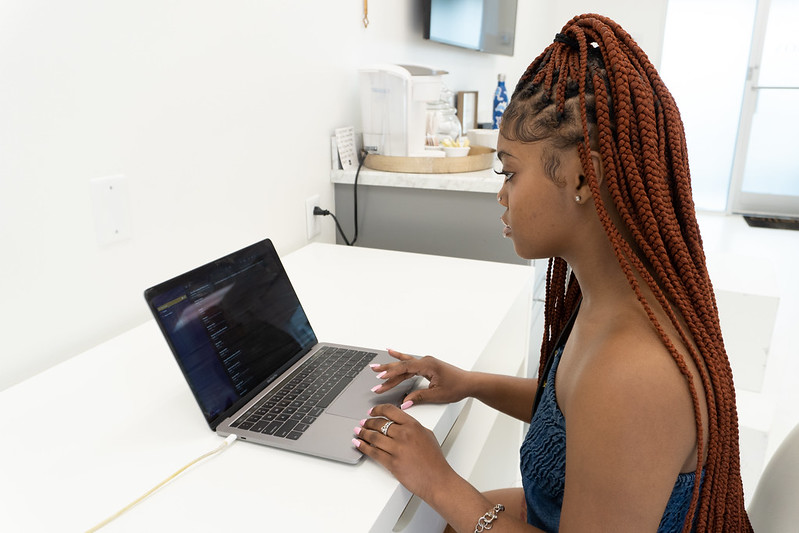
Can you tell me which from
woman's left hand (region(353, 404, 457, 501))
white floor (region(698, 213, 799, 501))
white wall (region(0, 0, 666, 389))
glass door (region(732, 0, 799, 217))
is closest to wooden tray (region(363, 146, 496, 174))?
white wall (region(0, 0, 666, 389))

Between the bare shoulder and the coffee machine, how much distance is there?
1224 millimetres

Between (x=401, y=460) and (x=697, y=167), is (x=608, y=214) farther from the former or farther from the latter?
(x=697, y=167)

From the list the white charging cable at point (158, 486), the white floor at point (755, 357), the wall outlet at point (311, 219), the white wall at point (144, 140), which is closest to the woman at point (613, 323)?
the white charging cable at point (158, 486)

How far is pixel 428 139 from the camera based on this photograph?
6.31 feet

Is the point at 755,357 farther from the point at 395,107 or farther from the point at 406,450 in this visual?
the point at 406,450

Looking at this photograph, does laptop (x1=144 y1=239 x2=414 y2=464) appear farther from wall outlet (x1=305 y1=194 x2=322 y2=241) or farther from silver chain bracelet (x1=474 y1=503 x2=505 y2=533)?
wall outlet (x1=305 y1=194 x2=322 y2=241)

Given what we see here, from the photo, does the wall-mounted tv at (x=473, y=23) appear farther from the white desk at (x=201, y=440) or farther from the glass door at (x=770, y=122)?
the glass door at (x=770, y=122)

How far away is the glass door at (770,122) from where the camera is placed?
4.87 meters

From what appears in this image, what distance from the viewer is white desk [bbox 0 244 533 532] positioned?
1.97 feet

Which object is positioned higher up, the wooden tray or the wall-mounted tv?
the wall-mounted tv

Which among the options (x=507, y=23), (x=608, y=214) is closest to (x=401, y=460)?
(x=608, y=214)

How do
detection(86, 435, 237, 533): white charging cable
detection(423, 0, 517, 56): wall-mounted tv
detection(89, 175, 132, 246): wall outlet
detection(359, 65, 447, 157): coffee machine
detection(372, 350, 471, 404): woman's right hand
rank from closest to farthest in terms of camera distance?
detection(86, 435, 237, 533): white charging cable → detection(372, 350, 471, 404): woman's right hand → detection(89, 175, 132, 246): wall outlet → detection(359, 65, 447, 157): coffee machine → detection(423, 0, 517, 56): wall-mounted tv

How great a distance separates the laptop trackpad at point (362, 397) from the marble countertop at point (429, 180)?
2.69 feet

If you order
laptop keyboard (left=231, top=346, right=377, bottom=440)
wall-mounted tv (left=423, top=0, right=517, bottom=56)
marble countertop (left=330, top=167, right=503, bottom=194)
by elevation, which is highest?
wall-mounted tv (left=423, top=0, right=517, bottom=56)
